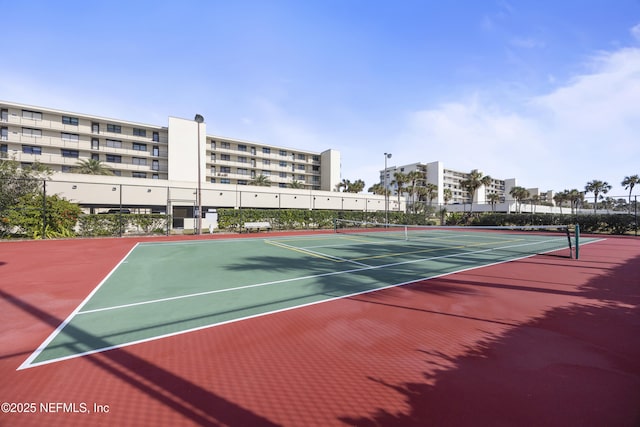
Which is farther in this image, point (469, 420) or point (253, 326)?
point (253, 326)

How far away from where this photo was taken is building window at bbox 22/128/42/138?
4294 centimetres

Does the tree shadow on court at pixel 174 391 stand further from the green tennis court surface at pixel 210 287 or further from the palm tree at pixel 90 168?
the palm tree at pixel 90 168

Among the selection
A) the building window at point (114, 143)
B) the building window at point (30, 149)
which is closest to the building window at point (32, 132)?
the building window at point (30, 149)

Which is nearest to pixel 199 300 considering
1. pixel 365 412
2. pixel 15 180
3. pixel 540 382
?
pixel 365 412

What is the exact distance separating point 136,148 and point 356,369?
196ft

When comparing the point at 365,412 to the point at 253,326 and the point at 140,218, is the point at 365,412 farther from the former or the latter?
the point at 140,218

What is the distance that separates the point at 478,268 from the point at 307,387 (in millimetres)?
9150

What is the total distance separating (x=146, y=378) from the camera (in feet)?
11.0

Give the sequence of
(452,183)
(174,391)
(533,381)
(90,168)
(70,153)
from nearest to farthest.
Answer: (174,391), (533,381), (90,168), (70,153), (452,183)

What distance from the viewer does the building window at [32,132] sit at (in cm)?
4294

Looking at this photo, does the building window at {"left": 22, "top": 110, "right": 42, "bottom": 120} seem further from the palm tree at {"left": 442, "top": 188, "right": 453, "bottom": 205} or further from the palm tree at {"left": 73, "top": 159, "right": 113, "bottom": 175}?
the palm tree at {"left": 442, "top": 188, "right": 453, "bottom": 205}

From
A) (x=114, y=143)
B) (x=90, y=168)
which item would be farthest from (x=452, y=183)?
(x=90, y=168)

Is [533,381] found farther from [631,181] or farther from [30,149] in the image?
[631,181]

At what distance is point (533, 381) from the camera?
3.34 meters
